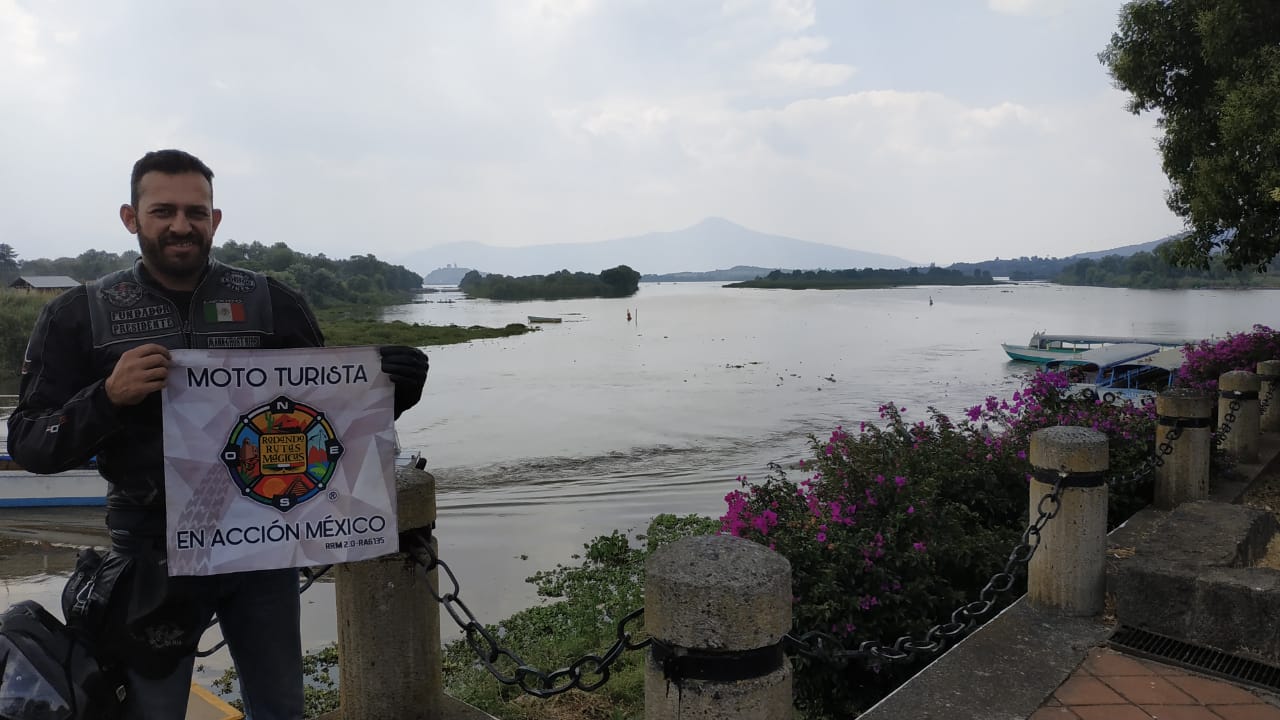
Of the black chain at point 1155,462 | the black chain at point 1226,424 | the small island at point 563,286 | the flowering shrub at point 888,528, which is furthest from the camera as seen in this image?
the small island at point 563,286

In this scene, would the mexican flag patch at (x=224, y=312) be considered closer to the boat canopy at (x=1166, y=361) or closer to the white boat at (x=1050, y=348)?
the boat canopy at (x=1166, y=361)

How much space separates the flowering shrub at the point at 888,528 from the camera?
175 inches

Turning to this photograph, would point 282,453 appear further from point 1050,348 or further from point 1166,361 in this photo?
point 1050,348

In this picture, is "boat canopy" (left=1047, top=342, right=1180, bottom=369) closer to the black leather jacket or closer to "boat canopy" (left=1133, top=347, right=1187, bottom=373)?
"boat canopy" (left=1133, top=347, right=1187, bottom=373)

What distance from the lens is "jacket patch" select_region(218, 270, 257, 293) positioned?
9.18 ft

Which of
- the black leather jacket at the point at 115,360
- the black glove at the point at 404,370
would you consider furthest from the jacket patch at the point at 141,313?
the black glove at the point at 404,370

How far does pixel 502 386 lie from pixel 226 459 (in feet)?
99.6

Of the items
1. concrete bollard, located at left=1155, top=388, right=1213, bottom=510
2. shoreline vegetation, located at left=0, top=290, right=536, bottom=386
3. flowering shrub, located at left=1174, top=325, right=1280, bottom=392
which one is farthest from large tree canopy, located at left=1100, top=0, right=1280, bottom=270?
shoreline vegetation, located at left=0, top=290, right=536, bottom=386

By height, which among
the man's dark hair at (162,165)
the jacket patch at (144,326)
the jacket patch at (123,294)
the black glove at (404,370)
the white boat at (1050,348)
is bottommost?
the white boat at (1050,348)

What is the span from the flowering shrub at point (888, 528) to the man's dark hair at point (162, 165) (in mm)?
3426

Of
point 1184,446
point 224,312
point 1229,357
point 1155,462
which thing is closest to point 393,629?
point 224,312

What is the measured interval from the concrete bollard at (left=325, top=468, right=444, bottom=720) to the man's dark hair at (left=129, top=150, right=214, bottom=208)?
133 cm

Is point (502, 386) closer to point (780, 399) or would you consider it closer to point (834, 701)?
point (780, 399)

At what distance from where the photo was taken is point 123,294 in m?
2.61
